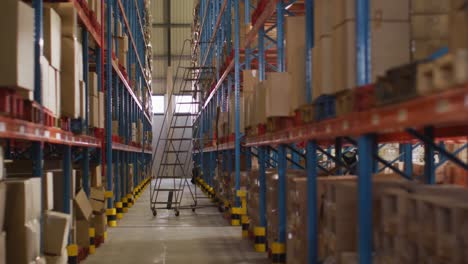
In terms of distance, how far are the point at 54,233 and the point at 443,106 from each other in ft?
14.1

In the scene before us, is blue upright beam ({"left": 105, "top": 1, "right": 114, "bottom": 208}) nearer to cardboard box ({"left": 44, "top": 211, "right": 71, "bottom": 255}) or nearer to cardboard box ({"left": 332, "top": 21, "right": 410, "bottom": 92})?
cardboard box ({"left": 44, "top": 211, "right": 71, "bottom": 255})

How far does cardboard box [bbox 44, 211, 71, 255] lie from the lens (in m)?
6.02

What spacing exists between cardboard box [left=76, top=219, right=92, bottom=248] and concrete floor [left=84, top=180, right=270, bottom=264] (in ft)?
0.79

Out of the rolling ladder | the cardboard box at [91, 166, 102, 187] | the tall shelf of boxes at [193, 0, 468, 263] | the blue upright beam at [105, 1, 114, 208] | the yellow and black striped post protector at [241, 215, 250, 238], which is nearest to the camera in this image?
the tall shelf of boxes at [193, 0, 468, 263]

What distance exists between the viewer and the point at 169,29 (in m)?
34.7

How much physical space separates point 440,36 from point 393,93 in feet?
3.47

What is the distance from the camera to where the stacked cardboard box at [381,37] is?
427cm

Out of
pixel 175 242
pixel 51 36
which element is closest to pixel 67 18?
pixel 51 36

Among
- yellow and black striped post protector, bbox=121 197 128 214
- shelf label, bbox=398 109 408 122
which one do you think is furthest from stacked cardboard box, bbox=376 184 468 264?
yellow and black striped post protector, bbox=121 197 128 214

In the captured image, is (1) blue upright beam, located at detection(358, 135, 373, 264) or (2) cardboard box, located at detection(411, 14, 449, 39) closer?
(1) blue upright beam, located at detection(358, 135, 373, 264)

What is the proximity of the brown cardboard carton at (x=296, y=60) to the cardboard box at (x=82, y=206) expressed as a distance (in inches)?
113

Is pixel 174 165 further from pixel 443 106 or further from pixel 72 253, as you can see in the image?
pixel 443 106

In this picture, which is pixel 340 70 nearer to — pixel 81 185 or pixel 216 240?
pixel 81 185

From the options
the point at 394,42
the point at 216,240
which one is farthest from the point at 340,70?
the point at 216,240
